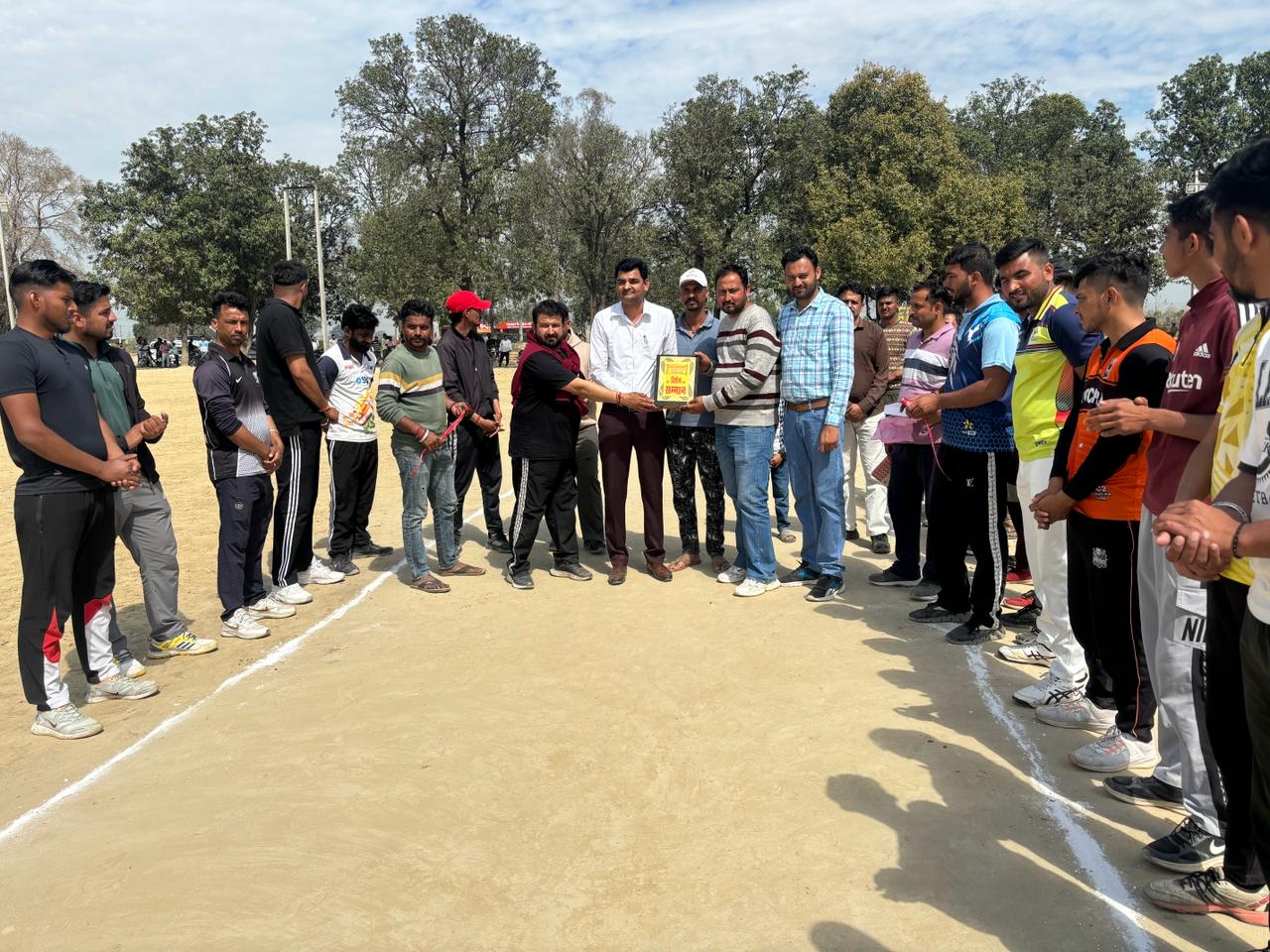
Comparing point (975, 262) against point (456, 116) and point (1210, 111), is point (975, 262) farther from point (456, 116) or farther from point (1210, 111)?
point (1210, 111)

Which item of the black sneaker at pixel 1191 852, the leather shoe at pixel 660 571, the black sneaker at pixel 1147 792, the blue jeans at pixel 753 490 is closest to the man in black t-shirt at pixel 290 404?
the leather shoe at pixel 660 571

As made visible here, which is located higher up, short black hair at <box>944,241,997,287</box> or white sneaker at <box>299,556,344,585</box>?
short black hair at <box>944,241,997,287</box>

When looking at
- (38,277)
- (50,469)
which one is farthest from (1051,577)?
(38,277)

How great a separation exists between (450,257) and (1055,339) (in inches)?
1261

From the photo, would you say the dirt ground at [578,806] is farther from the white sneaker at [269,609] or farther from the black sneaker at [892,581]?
the black sneaker at [892,581]

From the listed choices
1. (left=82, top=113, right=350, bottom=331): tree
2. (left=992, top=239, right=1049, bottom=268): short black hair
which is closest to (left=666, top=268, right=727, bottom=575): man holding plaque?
(left=992, top=239, right=1049, bottom=268): short black hair

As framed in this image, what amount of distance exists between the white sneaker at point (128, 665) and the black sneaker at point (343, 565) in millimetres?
2231

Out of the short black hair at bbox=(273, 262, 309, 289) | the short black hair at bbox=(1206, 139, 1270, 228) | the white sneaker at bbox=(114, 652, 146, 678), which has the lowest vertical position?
the white sneaker at bbox=(114, 652, 146, 678)

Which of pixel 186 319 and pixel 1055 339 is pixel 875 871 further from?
pixel 186 319

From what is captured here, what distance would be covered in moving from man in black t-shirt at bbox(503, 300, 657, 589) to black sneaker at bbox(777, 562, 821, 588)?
5.32ft

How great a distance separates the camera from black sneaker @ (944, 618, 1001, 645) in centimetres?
525

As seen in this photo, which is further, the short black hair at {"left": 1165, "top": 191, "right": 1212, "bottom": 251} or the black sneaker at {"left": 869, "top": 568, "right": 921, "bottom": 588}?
the black sneaker at {"left": 869, "top": 568, "right": 921, "bottom": 588}

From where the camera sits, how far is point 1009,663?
16.2 ft

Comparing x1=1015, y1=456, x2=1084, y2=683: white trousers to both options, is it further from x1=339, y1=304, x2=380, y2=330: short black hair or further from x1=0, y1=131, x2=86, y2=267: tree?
x1=0, y1=131, x2=86, y2=267: tree
